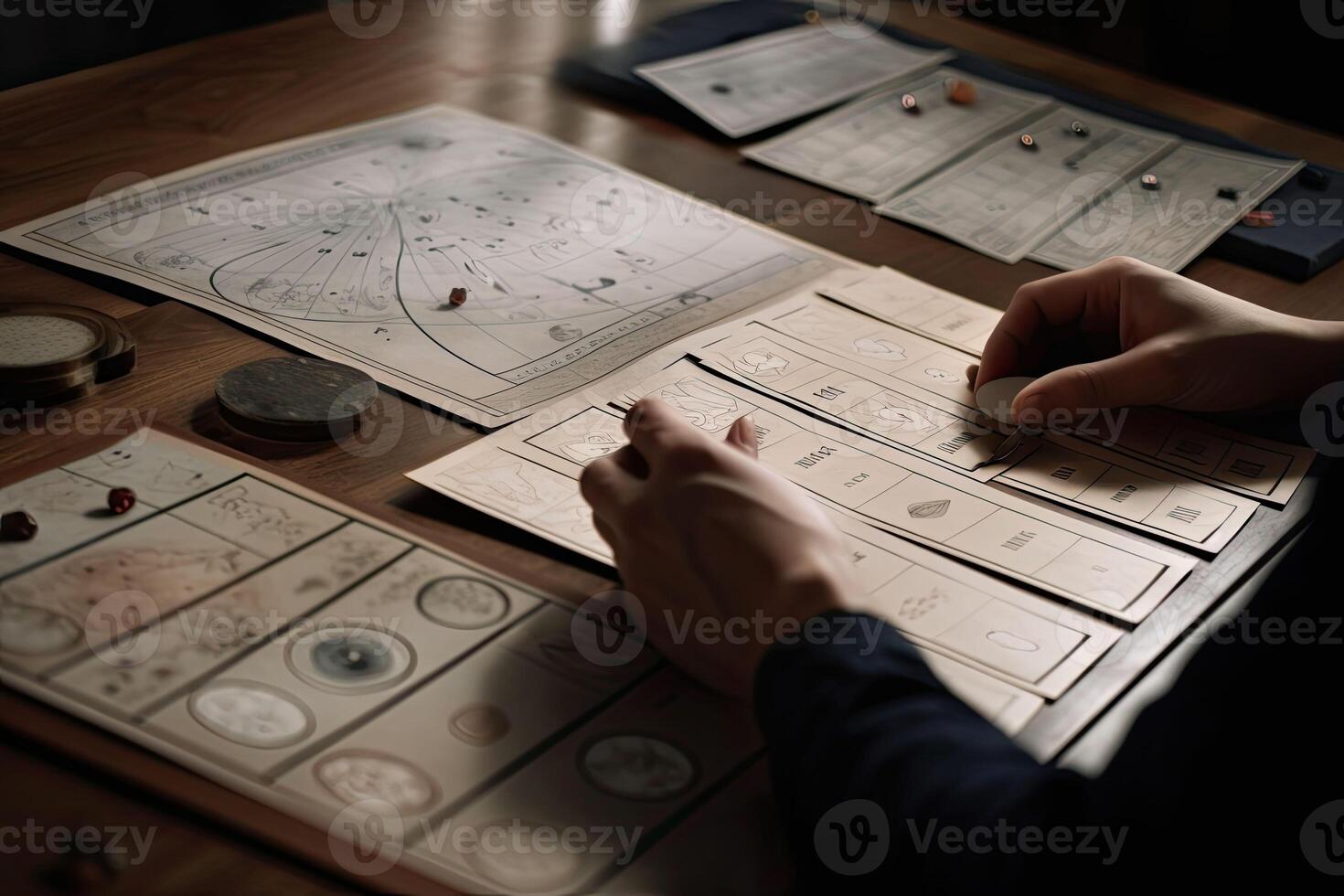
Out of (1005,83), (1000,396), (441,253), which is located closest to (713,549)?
(1000,396)

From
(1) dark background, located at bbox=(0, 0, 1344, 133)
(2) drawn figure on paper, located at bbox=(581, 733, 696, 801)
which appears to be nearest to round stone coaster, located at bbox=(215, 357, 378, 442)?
(2) drawn figure on paper, located at bbox=(581, 733, 696, 801)

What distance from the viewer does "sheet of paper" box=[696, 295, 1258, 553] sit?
0.86 meters

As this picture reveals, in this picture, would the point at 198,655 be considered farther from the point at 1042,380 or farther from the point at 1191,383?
the point at 1191,383

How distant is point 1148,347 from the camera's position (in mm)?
949

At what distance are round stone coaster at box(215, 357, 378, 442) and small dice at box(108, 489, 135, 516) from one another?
12cm

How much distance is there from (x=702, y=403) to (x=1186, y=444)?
1.20 feet

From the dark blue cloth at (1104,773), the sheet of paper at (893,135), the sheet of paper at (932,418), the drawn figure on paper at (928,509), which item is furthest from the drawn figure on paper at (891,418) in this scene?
the sheet of paper at (893,135)

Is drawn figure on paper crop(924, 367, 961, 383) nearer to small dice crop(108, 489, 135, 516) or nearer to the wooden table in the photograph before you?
the wooden table

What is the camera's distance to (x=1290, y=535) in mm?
852

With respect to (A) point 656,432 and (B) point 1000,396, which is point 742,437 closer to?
(A) point 656,432

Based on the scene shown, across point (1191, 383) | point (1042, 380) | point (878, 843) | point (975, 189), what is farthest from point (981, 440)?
point (975, 189)

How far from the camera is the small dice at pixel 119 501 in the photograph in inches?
27.6

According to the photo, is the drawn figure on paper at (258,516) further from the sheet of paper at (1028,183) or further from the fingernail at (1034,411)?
the sheet of paper at (1028,183)

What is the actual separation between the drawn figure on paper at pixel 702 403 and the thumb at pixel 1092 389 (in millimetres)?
212
